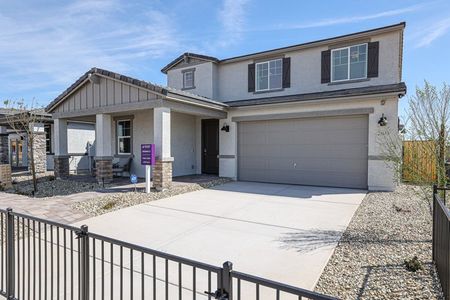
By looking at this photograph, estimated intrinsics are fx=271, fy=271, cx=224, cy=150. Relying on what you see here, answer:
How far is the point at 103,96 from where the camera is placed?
10734 mm

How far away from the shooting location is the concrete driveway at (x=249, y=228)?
4.08 metres

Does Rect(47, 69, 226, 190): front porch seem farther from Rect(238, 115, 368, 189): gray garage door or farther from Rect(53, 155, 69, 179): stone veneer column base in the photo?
Rect(238, 115, 368, 189): gray garage door

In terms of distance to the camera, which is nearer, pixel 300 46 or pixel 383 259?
pixel 383 259

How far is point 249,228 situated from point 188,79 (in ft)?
37.8

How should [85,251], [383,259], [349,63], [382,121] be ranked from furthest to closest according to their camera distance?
[349,63]
[382,121]
[383,259]
[85,251]

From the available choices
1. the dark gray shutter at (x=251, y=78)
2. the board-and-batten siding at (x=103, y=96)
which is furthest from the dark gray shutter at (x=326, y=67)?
the board-and-batten siding at (x=103, y=96)

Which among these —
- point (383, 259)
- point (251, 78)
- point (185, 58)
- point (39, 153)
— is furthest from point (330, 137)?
point (39, 153)

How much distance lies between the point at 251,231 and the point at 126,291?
108 inches

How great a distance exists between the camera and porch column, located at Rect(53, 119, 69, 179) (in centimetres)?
1233

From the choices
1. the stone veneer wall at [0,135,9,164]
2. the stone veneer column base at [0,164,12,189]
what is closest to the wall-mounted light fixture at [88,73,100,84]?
the stone veneer column base at [0,164,12,189]

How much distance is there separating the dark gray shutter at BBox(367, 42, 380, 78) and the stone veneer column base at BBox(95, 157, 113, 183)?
10958mm

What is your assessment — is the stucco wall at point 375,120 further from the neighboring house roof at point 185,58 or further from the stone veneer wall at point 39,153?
the stone veneer wall at point 39,153

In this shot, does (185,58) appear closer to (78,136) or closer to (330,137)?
(78,136)

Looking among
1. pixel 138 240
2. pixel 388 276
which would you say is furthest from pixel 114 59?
pixel 388 276
